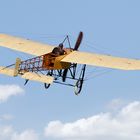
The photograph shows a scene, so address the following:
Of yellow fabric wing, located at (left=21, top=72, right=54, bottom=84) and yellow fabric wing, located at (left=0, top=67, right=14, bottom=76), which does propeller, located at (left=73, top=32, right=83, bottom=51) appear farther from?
yellow fabric wing, located at (left=21, top=72, right=54, bottom=84)

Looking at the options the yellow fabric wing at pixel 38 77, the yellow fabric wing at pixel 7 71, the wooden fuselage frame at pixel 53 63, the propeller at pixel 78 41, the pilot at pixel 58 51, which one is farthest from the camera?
the propeller at pixel 78 41

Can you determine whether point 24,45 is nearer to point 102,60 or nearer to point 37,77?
point 102,60

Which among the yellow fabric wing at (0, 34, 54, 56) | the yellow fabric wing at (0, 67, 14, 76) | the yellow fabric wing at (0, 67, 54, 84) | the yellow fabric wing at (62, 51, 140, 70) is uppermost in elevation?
the yellow fabric wing at (62, 51, 140, 70)

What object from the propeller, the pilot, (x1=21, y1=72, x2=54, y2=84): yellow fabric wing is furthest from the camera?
the propeller

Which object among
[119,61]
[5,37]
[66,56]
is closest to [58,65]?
[66,56]

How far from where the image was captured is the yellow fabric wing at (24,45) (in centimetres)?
5353

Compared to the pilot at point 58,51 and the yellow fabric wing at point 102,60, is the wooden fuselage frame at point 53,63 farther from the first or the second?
the yellow fabric wing at point 102,60

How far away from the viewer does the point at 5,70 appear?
168ft

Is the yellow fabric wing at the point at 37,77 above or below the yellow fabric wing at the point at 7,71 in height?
above

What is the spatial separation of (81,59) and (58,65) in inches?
69.3

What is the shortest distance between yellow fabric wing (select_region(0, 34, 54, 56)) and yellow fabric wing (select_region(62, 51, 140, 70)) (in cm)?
254

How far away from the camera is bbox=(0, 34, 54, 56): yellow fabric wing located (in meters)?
53.5

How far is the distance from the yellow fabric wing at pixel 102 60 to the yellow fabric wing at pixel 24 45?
8.34ft

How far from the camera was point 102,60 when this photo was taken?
51.2 m
